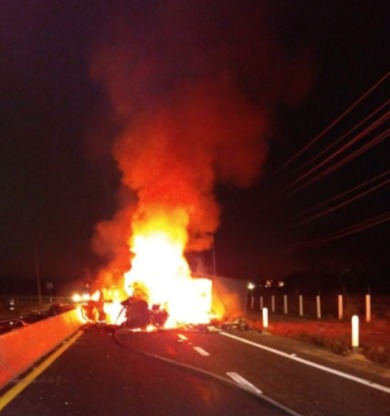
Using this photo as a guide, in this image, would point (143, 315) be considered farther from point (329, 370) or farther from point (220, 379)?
point (220, 379)

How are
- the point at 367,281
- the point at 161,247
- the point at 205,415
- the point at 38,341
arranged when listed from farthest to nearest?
the point at 367,281
the point at 161,247
the point at 38,341
the point at 205,415

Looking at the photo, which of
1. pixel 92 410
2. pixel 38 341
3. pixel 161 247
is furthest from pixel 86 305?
pixel 92 410

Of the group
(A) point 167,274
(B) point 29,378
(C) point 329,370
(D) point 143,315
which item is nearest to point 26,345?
(B) point 29,378

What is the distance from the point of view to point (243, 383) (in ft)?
35.7

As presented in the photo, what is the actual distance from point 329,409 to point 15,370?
19.6 feet

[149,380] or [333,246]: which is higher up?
[333,246]

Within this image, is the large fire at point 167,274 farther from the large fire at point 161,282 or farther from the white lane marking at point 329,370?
the white lane marking at point 329,370

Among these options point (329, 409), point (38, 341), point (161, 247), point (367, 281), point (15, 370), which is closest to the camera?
point (329, 409)

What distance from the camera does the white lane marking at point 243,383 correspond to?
402 inches

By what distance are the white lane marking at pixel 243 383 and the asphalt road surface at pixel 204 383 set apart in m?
0.02

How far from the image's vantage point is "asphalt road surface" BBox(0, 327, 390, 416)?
29.2ft

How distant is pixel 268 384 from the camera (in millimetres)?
10930

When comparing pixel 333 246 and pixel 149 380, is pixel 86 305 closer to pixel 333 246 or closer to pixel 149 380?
pixel 149 380

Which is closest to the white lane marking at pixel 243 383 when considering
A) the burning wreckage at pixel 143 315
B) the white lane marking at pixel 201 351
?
the white lane marking at pixel 201 351
